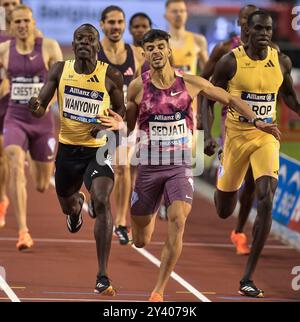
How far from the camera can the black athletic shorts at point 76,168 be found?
41.7 feet

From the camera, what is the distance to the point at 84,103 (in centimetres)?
1273

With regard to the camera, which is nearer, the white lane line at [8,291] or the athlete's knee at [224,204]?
the white lane line at [8,291]

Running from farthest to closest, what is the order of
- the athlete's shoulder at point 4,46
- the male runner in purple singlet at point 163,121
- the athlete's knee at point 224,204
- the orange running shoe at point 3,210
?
the orange running shoe at point 3,210, the athlete's shoulder at point 4,46, the athlete's knee at point 224,204, the male runner in purple singlet at point 163,121

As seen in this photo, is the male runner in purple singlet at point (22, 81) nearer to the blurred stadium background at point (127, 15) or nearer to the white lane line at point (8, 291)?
the white lane line at point (8, 291)

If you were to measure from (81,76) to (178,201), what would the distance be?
1687 millimetres

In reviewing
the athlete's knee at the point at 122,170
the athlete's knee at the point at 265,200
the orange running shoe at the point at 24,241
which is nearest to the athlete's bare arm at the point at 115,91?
the athlete's knee at the point at 265,200

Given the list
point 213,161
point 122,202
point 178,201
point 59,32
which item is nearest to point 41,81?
point 122,202

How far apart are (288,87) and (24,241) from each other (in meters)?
3.68

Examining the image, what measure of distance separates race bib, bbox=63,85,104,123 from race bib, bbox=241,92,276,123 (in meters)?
1.57

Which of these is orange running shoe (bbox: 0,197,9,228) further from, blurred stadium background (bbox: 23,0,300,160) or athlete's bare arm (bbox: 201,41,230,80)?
blurred stadium background (bbox: 23,0,300,160)

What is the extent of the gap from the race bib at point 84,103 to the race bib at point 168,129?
68 cm

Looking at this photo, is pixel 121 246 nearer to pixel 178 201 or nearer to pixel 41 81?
pixel 41 81
